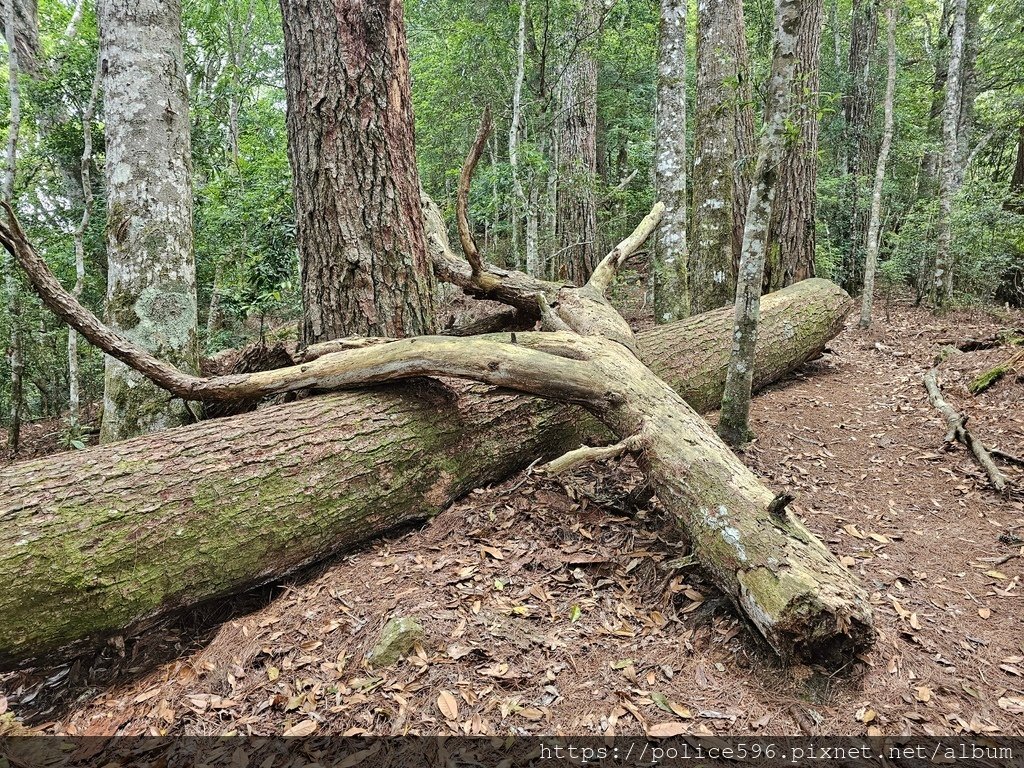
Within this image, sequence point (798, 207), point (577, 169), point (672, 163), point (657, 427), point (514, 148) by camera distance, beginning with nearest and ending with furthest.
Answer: point (657, 427)
point (672, 163)
point (798, 207)
point (514, 148)
point (577, 169)

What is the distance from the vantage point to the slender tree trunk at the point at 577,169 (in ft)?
34.7

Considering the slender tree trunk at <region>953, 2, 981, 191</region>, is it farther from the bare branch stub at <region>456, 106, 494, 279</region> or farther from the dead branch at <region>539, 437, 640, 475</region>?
the dead branch at <region>539, 437, 640, 475</region>

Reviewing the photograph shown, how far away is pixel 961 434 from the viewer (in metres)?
4.60

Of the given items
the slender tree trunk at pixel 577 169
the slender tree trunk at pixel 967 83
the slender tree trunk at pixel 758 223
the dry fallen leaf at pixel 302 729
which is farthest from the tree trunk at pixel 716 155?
the slender tree trunk at pixel 967 83

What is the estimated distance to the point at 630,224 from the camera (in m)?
15.2

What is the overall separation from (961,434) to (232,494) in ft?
18.6

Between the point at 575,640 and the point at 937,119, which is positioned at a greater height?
the point at 937,119

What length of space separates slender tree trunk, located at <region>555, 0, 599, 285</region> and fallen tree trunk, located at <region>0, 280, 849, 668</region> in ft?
22.5

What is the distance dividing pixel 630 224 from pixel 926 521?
41.5 feet

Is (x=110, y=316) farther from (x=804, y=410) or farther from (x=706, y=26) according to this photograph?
(x=706, y=26)

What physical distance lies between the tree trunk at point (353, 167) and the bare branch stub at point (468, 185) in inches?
15.9

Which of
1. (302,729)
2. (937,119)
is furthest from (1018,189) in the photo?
(302,729)

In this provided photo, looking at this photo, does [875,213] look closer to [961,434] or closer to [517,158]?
[961,434]

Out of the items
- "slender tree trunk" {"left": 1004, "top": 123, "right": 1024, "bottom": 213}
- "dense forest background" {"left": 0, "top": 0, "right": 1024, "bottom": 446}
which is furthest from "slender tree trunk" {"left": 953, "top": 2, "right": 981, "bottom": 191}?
"slender tree trunk" {"left": 1004, "top": 123, "right": 1024, "bottom": 213}
